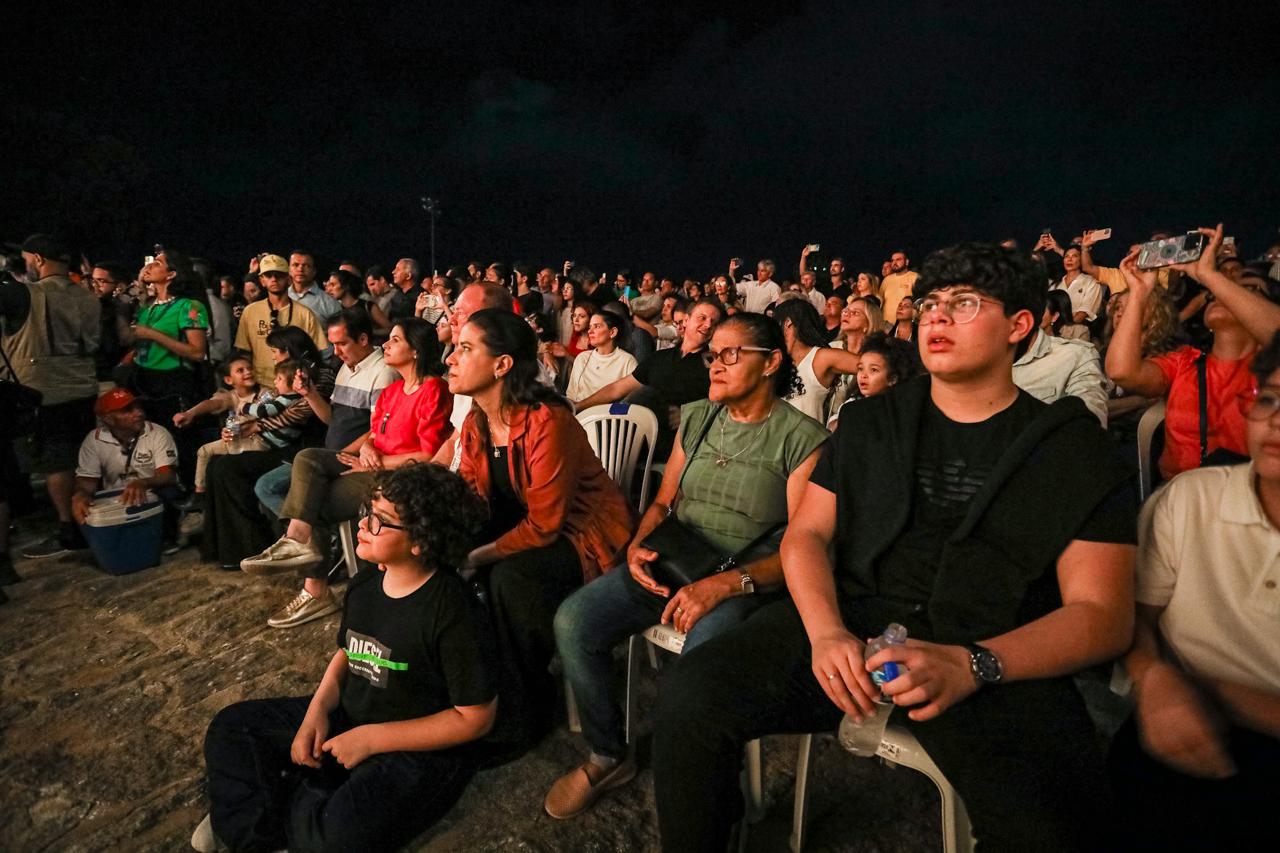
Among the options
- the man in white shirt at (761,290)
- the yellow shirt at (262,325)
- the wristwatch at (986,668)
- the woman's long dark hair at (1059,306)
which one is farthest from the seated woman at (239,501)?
the man in white shirt at (761,290)

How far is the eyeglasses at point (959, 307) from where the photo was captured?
1.62 meters

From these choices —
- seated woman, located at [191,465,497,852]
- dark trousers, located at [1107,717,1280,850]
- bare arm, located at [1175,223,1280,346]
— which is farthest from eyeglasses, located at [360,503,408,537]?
bare arm, located at [1175,223,1280,346]

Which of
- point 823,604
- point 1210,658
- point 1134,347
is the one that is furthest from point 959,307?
point 1134,347

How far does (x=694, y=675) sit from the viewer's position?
1.56 m

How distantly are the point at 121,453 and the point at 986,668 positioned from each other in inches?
190

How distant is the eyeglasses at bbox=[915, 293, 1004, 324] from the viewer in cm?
162

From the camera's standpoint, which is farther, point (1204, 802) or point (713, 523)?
point (713, 523)

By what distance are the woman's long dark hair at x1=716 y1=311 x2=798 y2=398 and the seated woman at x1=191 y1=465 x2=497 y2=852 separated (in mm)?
1203

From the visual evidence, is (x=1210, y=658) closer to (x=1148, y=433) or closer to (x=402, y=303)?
(x=1148, y=433)

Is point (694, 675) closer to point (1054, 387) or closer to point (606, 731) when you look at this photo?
point (606, 731)

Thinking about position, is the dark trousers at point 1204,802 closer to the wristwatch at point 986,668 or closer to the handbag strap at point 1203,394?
the wristwatch at point 986,668

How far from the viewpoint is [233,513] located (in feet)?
12.2

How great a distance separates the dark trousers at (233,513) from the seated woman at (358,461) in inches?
13.8

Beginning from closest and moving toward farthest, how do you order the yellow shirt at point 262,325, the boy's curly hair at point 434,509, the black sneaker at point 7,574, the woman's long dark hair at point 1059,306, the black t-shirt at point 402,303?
the boy's curly hair at point 434,509, the black sneaker at point 7,574, the woman's long dark hair at point 1059,306, the yellow shirt at point 262,325, the black t-shirt at point 402,303
